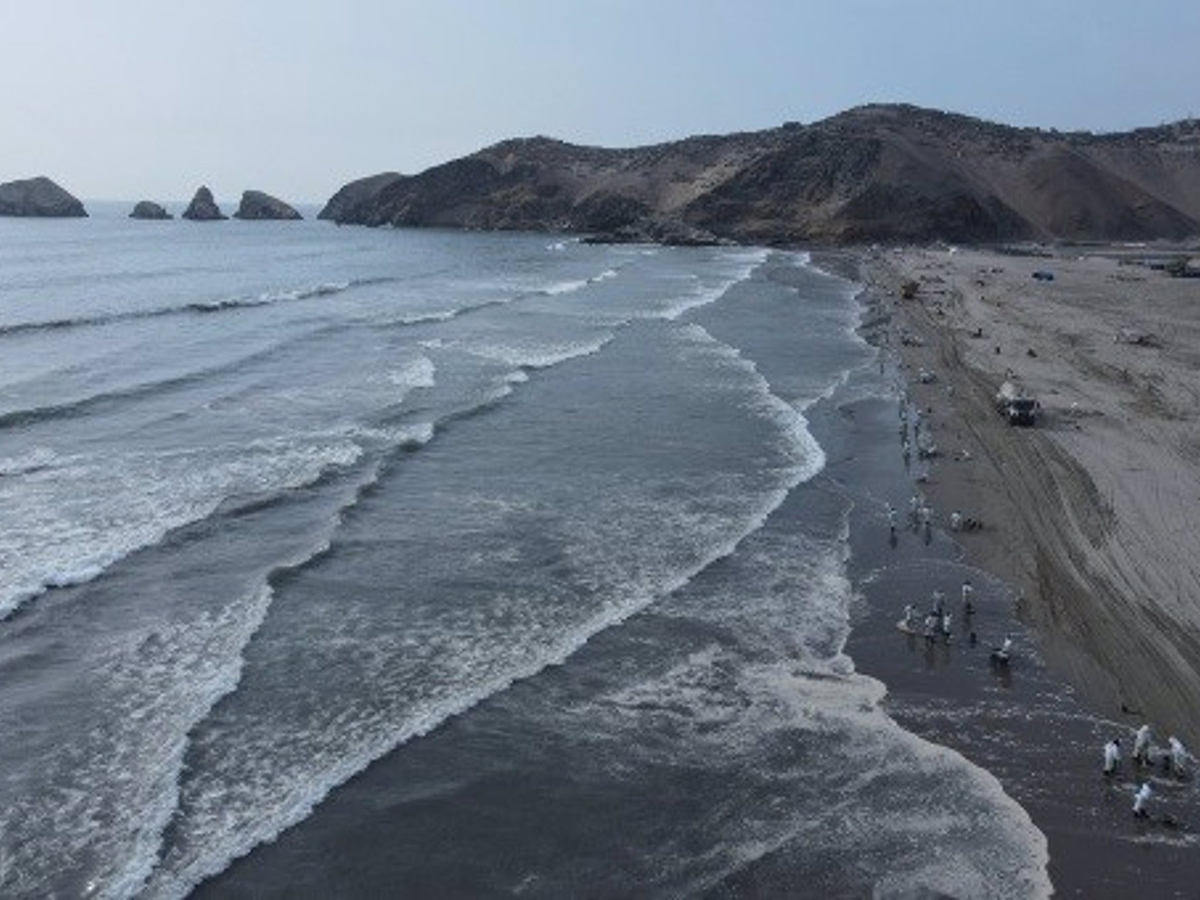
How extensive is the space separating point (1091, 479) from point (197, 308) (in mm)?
46132

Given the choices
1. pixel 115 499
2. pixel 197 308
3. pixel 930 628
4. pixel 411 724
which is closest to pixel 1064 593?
pixel 930 628

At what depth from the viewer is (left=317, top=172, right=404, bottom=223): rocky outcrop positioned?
182625mm

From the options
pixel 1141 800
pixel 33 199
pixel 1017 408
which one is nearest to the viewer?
pixel 1141 800

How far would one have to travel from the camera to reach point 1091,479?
87.4 ft

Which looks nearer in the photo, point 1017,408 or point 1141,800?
point 1141,800

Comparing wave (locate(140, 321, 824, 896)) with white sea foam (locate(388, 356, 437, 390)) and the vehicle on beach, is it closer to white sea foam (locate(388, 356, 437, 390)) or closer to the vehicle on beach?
the vehicle on beach

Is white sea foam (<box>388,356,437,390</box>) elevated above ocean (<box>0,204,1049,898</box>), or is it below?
above

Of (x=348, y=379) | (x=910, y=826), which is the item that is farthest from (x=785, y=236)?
(x=910, y=826)

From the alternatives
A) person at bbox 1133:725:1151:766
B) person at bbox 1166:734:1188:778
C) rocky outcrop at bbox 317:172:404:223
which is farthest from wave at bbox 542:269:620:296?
rocky outcrop at bbox 317:172:404:223

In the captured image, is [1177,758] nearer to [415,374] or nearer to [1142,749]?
[1142,749]

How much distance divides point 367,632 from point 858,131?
406 feet

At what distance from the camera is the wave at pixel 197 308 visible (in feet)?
164

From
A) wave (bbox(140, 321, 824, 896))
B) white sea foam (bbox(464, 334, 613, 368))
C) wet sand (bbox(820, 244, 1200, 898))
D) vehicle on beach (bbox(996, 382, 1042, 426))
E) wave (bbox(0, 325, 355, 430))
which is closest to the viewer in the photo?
wave (bbox(140, 321, 824, 896))

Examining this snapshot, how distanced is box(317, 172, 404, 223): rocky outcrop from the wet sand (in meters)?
153
